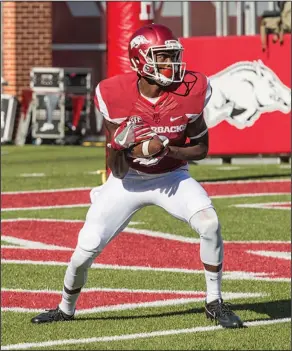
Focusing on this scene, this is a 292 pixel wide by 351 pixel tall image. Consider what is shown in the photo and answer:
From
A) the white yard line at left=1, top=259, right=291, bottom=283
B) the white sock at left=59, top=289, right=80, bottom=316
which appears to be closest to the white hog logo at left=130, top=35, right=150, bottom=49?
the white sock at left=59, top=289, right=80, bottom=316

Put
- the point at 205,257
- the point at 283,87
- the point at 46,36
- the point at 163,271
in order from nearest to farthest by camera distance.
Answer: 1. the point at 205,257
2. the point at 163,271
3. the point at 283,87
4. the point at 46,36

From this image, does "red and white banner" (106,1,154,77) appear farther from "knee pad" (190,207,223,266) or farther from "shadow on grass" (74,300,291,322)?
"knee pad" (190,207,223,266)

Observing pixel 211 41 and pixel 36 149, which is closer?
pixel 211 41

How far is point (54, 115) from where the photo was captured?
Result: 24719 mm

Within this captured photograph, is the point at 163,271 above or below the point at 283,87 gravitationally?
below

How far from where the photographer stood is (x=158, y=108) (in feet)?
26.8

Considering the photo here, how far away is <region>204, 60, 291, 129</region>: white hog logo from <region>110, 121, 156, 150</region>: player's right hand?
10.5 metres

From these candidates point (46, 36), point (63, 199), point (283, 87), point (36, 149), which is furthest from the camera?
point (46, 36)

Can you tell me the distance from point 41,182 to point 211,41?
3106mm

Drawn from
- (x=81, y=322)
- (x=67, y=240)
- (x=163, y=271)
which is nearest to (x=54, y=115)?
(x=67, y=240)

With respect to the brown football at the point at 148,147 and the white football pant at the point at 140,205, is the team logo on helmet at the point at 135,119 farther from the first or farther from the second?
the white football pant at the point at 140,205

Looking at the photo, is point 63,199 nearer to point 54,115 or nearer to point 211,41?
point 211,41

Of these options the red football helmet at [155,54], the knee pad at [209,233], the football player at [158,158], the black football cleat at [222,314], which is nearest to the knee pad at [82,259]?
the football player at [158,158]

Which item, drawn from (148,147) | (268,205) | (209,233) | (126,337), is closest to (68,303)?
(126,337)
